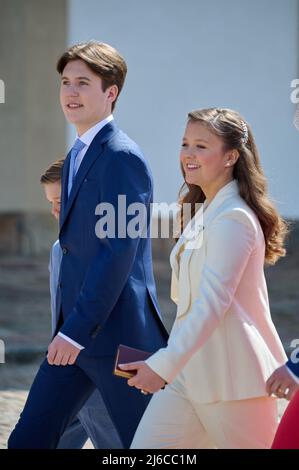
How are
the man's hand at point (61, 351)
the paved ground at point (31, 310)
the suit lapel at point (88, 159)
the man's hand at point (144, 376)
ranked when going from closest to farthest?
1. the man's hand at point (144, 376)
2. the man's hand at point (61, 351)
3. the suit lapel at point (88, 159)
4. the paved ground at point (31, 310)

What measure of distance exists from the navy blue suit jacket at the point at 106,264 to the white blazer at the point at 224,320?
28 cm

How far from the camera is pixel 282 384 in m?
3.08

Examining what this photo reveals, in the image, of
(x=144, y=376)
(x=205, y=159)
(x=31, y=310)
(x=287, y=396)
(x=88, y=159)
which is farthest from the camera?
(x=31, y=310)

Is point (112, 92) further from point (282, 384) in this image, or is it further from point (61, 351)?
Answer: point (282, 384)

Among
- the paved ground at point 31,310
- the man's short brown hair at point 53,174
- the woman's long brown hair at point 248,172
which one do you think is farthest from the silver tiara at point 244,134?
the paved ground at point 31,310

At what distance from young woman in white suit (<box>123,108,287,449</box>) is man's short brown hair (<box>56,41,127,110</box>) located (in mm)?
468

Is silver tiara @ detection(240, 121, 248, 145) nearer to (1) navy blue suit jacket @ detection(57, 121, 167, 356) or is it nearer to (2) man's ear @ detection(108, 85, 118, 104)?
(1) navy blue suit jacket @ detection(57, 121, 167, 356)

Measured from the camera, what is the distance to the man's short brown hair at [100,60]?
3.75 m

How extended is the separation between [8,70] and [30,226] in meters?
1.54

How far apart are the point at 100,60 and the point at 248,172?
2.11ft

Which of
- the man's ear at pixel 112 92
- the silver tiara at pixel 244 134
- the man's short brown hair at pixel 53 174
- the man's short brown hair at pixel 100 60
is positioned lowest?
the man's short brown hair at pixel 53 174

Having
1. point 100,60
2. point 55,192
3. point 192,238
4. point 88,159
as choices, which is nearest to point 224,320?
point 192,238

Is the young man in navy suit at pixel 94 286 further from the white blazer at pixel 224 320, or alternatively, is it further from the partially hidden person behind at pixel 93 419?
the white blazer at pixel 224 320

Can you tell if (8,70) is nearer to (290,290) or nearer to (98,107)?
(290,290)
